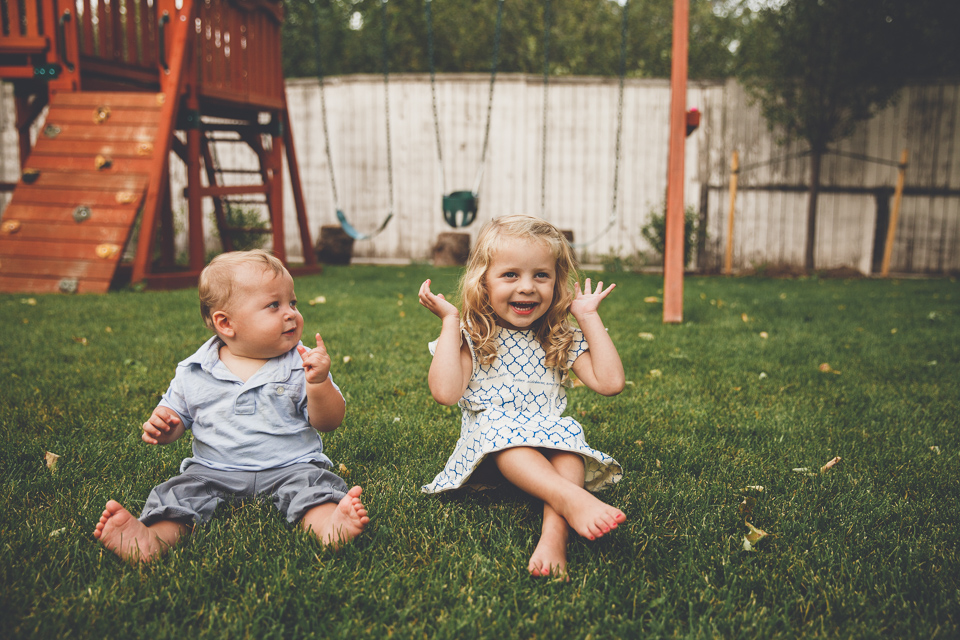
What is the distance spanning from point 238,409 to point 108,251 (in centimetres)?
487

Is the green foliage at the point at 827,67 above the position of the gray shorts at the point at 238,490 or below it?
above

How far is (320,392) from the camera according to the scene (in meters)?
1.80

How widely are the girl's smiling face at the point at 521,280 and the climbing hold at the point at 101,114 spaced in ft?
19.5

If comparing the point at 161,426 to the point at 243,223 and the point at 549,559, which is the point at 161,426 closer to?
the point at 549,559

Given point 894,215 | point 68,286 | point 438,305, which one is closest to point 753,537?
point 438,305

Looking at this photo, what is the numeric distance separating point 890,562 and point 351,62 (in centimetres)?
1927

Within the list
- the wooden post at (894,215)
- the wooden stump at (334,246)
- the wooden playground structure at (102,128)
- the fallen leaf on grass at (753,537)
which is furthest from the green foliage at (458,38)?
the fallen leaf on grass at (753,537)

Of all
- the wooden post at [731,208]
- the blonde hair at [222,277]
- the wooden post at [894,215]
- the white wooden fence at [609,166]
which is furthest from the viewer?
the white wooden fence at [609,166]

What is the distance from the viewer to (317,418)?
187 centimetres

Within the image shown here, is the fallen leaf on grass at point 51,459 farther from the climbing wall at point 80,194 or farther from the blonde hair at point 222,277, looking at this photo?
the climbing wall at point 80,194

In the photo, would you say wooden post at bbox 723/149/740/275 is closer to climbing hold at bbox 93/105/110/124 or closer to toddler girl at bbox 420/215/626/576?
climbing hold at bbox 93/105/110/124

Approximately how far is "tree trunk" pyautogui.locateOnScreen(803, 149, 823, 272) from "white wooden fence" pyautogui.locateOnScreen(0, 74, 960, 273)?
0.16 m

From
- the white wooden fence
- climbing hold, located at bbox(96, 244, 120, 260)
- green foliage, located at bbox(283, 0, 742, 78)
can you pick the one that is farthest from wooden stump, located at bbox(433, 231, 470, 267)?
green foliage, located at bbox(283, 0, 742, 78)

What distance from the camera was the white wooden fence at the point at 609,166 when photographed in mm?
10219
